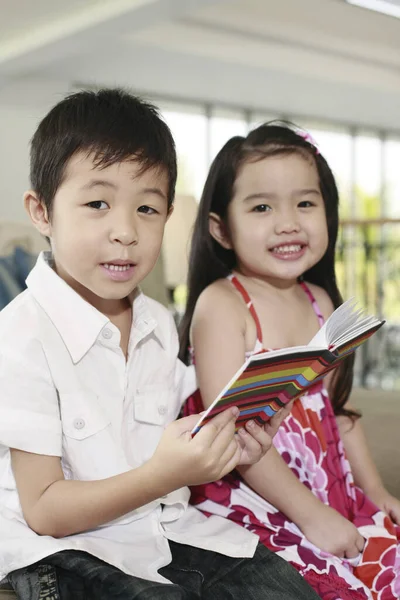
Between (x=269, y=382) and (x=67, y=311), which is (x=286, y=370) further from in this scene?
(x=67, y=311)

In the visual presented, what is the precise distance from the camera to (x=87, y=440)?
3.28ft

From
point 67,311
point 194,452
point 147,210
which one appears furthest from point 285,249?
point 194,452

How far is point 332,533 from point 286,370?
37 centimetres

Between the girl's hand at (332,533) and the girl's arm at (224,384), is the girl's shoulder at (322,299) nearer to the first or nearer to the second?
the girl's arm at (224,384)

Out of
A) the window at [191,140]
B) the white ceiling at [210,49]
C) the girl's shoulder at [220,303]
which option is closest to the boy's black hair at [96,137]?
the girl's shoulder at [220,303]

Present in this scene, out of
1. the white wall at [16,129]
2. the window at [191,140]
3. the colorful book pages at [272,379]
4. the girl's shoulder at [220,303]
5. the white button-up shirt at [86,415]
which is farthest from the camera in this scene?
the window at [191,140]

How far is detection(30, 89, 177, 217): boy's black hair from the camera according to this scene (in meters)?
1.03

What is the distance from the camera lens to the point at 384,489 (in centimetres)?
139

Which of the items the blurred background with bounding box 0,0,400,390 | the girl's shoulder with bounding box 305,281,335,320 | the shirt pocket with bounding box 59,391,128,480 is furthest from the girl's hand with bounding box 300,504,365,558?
the blurred background with bounding box 0,0,400,390

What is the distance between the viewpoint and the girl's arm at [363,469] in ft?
4.38

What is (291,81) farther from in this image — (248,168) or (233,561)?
(233,561)

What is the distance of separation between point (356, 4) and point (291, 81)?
1.83 m

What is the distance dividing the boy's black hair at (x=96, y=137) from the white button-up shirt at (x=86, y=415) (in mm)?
145

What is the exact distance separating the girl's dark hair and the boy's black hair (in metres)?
0.28
